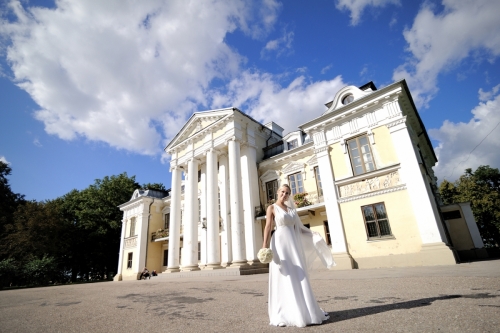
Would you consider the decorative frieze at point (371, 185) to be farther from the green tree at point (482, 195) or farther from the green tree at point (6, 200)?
the green tree at point (6, 200)

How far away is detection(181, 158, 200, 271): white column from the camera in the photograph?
58.1ft

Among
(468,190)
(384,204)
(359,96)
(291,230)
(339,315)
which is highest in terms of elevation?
(359,96)

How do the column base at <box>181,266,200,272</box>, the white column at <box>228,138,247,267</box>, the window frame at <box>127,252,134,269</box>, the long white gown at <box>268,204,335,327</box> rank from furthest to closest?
the window frame at <box>127,252,134,269</box> < the column base at <box>181,266,200,272</box> < the white column at <box>228,138,247,267</box> < the long white gown at <box>268,204,335,327</box>

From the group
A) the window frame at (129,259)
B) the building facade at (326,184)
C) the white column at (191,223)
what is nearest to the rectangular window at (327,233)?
the building facade at (326,184)

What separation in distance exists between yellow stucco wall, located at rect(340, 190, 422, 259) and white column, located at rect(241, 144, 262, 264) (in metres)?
5.98

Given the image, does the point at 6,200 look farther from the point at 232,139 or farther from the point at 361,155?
the point at 361,155

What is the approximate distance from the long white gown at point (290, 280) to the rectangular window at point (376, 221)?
370 inches

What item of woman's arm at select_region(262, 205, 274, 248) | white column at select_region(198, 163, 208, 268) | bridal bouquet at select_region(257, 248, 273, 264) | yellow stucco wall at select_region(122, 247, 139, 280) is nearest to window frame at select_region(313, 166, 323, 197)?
white column at select_region(198, 163, 208, 268)

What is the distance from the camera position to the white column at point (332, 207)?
40.0 ft

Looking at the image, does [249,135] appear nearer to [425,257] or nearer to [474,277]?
[425,257]

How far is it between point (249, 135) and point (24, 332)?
1676 centimetres

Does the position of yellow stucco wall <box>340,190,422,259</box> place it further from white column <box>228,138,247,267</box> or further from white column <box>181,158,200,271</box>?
white column <box>181,158,200,271</box>

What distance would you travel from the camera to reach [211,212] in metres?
17.2

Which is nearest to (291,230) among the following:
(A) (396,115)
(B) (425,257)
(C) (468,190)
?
(B) (425,257)
